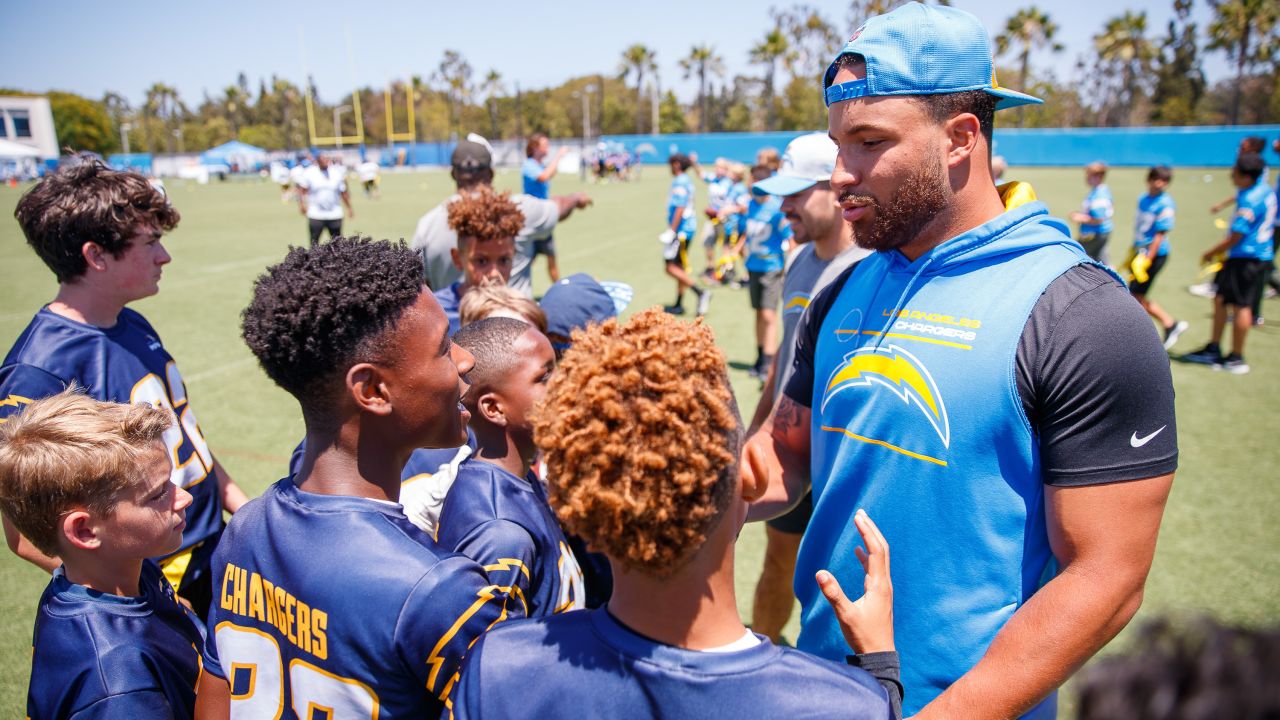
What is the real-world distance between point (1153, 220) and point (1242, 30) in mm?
64058

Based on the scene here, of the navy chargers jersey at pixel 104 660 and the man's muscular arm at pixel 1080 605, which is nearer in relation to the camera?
the man's muscular arm at pixel 1080 605

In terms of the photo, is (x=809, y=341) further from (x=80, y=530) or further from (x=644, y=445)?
(x=80, y=530)

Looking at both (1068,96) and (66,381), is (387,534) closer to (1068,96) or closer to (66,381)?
(66,381)

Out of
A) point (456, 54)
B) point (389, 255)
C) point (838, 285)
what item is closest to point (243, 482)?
point (389, 255)

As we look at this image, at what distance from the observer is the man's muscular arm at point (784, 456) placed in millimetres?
2125

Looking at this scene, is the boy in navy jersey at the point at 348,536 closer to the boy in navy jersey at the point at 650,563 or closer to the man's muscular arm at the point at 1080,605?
the boy in navy jersey at the point at 650,563

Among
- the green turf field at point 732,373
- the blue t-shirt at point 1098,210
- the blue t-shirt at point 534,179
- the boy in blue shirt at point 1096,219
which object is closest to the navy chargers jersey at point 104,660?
the green turf field at point 732,373

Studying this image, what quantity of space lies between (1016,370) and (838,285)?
68cm

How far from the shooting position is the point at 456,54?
9406cm

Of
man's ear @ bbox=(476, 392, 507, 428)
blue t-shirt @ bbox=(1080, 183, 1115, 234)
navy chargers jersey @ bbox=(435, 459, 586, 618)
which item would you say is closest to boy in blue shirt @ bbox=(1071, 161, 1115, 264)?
blue t-shirt @ bbox=(1080, 183, 1115, 234)

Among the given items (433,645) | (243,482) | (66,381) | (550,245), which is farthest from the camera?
(550,245)

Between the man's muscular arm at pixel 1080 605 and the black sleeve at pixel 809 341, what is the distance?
0.78 meters

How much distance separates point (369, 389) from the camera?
5.56 ft

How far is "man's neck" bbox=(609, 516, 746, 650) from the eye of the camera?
1207mm
